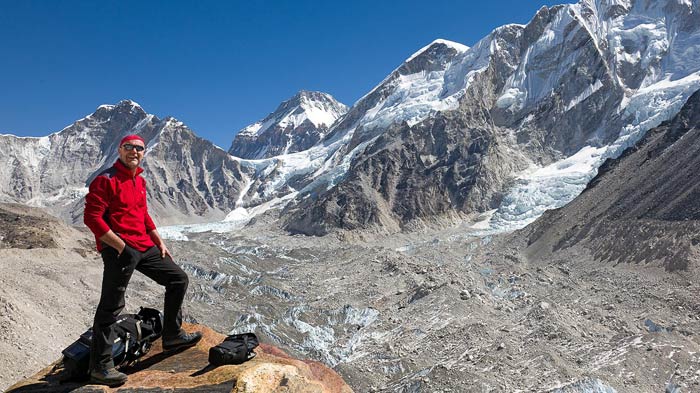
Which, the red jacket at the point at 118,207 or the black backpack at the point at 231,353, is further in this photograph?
the black backpack at the point at 231,353

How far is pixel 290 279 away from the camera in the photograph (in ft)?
187

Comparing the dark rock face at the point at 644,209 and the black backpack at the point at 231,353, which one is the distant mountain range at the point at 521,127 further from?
the black backpack at the point at 231,353

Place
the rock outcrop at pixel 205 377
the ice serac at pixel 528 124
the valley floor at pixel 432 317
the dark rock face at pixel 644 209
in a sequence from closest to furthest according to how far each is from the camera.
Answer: the rock outcrop at pixel 205 377, the valley floor at pixel 432 317, the dark rock face at pixel 644 209, the ice serac at pixel 528 124

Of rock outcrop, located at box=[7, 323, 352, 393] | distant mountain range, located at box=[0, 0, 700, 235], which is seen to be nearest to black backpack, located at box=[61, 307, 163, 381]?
rock outcrop, located at box=[7, 323, 352, 393]

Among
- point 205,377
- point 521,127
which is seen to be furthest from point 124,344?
point 521,127

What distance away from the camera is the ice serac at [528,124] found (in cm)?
11588

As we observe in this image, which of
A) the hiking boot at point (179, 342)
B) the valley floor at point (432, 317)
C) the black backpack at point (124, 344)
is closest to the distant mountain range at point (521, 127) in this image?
the valley floor at point (432, 317)

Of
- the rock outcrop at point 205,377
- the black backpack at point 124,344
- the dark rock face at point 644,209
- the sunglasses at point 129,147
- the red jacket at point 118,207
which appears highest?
the sunglasses at point 129,147

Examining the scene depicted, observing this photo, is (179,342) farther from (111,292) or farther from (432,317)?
(432,317)

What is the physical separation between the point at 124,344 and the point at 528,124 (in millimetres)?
154372

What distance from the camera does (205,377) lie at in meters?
5.72

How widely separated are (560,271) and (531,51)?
13059cm

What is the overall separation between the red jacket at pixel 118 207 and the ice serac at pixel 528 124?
4072 inches

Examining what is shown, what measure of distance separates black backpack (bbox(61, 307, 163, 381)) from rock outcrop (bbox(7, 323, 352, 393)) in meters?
0.11
